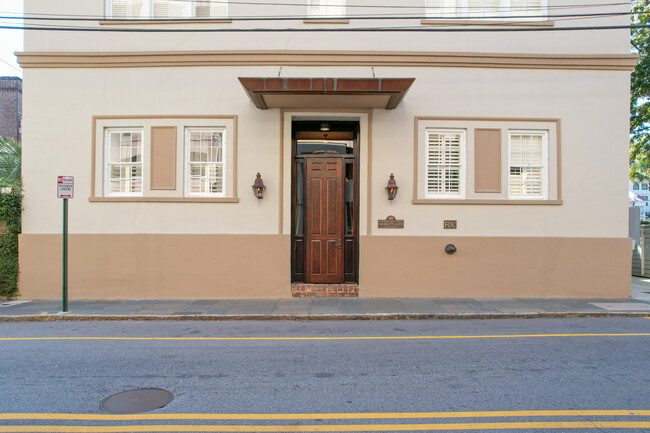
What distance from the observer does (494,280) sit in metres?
10.3

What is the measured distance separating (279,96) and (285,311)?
4844mm

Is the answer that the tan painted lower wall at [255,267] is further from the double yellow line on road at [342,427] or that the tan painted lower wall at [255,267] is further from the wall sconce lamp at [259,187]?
the double yellow line on road at [342,427]

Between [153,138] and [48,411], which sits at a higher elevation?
[153,138]

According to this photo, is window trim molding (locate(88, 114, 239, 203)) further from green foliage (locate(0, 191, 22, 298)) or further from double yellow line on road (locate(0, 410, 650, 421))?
double yellow line on road (locate(0, 410, 650, 421))

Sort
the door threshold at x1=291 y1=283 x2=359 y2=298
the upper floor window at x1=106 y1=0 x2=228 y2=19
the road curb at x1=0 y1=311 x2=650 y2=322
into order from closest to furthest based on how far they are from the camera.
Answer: the road curb at x1=0 y1=311 x2=650 y2=322, the door threshold at x1=291 y1=283 x2=359 y2=298, the upper floor window at x1=106 y1=0 x2=228 y2=19

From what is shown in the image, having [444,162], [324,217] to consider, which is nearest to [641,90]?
[444,162]

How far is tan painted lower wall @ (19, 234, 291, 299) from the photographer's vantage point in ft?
33.6

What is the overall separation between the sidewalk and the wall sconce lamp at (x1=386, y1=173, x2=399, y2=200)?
2.55 m

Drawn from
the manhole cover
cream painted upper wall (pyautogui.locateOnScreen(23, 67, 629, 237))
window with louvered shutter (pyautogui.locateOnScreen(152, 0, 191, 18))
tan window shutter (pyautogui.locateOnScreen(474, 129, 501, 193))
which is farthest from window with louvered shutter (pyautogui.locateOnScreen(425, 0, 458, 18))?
the manhole cover

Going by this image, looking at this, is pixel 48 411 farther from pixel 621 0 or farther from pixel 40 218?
pixel 621 0

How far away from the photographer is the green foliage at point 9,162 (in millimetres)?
11172

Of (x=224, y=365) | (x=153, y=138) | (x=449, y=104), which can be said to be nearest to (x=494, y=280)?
(x=449, y=104)

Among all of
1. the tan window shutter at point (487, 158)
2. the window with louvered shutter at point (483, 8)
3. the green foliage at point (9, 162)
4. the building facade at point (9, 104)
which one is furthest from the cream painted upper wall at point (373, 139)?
the building facade at point (9, 104)

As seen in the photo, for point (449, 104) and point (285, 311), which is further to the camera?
point (449, 104)
